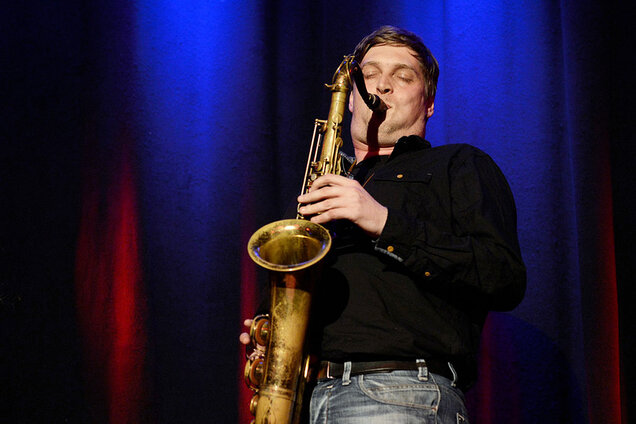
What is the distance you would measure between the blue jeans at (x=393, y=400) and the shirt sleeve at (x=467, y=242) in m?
0.28

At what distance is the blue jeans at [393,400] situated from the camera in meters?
1.70

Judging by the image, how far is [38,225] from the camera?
9.53 feet

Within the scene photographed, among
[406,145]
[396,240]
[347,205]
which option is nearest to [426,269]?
[396,240]

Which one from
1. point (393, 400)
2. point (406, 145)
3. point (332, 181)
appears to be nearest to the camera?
point (393, 400)

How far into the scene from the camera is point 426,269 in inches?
69.8

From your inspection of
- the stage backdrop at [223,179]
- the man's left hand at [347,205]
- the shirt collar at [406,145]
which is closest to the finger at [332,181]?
the man's left hand at [347,205]

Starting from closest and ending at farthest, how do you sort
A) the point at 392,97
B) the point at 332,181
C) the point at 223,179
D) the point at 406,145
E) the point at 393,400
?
the point at 393,400 → the point at 332,181 → the point at 406,145 → the point at 392,97 → the point at 223,179

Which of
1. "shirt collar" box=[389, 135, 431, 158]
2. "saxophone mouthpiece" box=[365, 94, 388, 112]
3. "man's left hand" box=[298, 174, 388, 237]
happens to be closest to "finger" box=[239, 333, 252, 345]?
"man's left hand" box=[298, 174, 388, 237]

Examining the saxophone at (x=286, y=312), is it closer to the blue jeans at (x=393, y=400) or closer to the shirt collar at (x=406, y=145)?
the blue jeans at (x=393, y=400)

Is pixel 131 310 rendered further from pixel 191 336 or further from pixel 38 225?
pixel 38 225

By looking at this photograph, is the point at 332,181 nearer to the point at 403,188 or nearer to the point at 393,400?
the point at 403,188

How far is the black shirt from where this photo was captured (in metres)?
1.78

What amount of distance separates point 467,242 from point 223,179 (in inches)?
68.0

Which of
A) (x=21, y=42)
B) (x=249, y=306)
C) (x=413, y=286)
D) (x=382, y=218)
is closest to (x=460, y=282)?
(x=413, y=286)
